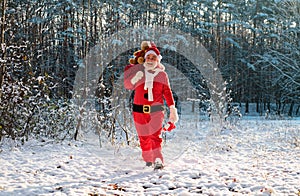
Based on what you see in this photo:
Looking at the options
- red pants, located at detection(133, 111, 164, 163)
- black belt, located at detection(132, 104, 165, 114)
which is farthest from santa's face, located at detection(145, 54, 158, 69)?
red pants, located at detection(133, 111, 164, 163)

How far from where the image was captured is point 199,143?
Result: 7.40 m

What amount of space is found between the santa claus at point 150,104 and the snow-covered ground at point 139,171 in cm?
30

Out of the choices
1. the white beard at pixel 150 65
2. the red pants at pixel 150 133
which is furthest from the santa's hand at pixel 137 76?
the red pants at pixel 150 133

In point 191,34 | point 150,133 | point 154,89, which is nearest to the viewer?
point 150,133

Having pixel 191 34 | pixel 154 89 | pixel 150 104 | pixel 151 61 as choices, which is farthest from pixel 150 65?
pixel 191 34

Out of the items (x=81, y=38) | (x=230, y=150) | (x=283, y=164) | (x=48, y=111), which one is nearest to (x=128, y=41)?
(x=81, y=38)

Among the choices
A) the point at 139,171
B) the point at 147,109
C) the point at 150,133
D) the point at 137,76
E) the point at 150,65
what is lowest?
the point at 139,171

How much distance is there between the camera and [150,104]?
460cm

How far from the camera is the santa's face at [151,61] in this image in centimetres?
467

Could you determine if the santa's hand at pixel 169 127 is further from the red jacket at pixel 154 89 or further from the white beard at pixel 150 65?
the white beard at pixel 150 65

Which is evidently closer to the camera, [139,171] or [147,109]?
[139,171]

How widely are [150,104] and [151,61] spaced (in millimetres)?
655

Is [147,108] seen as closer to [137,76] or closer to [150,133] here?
[150,133]

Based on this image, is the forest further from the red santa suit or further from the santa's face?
the santa's face
